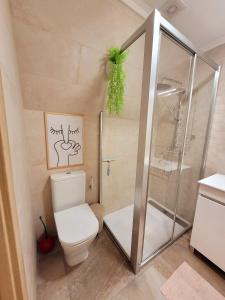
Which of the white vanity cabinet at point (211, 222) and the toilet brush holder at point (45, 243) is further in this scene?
the toilet brush holder at point (45, 243)

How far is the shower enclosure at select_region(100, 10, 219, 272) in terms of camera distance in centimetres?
123

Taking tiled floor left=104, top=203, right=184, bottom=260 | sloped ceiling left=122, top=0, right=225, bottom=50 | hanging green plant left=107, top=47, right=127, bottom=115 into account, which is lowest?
tiled floor left=104, top=203, right=184, bottom=260

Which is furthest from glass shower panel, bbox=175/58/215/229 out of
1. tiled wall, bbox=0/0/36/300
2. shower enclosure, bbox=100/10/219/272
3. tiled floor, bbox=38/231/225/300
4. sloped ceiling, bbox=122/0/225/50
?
tiled wall, bbox=0/0/36/300

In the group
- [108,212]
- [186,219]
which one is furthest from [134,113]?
[186,219]

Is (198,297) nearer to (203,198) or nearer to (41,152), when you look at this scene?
(203,198)

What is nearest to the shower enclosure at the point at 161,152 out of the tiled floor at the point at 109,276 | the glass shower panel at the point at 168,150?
the glass shower panel at the point at 168,150

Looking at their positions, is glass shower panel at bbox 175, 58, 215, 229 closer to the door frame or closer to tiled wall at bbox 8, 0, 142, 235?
tiled wall at bbox 8, 0, 142, 235

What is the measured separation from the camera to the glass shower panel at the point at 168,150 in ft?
4.73

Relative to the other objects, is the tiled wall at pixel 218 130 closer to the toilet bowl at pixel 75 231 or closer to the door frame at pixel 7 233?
the toilet bowl at pixel 75 231

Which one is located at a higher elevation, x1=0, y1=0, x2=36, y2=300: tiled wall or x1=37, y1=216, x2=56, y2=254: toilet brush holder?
x1=0, y1=0, x2=36, y2=300: tiled wall

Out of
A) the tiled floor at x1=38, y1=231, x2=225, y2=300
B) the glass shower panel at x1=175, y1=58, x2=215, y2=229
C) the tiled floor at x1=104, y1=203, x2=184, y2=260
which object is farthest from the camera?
the glass shower panel at x1=175, y1=58, x2=215, y2=229

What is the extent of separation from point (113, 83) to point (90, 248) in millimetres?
1812

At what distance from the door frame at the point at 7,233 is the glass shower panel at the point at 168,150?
1.11 meters

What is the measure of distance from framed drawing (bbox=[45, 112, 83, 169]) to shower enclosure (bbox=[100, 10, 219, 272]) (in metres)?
0.31
